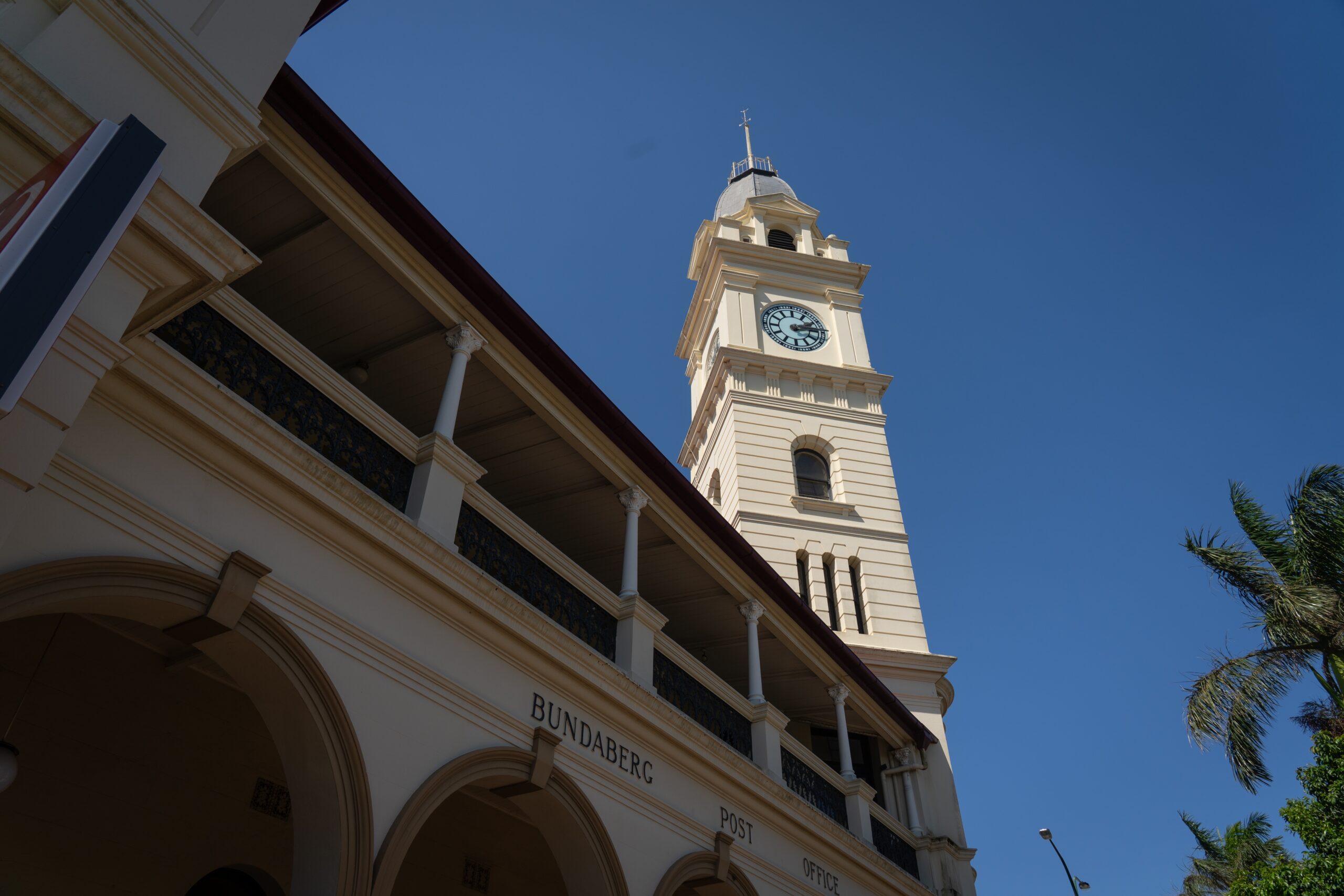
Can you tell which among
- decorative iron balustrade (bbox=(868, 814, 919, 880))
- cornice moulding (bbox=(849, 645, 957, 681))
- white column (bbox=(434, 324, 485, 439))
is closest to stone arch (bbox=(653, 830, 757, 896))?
decorative iron balustrade (bbox=(868, 814, 919, 880))

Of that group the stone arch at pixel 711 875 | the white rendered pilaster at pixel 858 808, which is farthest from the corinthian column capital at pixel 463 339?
the white rendered pilaster at pixel 858 808

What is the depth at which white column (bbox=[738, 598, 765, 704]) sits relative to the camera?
12766 mm

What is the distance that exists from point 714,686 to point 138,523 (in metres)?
7.44

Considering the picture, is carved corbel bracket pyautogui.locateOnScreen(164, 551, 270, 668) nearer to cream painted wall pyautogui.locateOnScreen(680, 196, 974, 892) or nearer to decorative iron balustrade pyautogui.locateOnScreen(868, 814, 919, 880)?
decorative iron balustrade pyautogui.locateOnScreen(868, 814, 919, 880)

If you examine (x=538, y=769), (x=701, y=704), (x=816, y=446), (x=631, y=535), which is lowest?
(x=538, y=769)

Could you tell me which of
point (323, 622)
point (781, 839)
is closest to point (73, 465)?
point (323, 622)

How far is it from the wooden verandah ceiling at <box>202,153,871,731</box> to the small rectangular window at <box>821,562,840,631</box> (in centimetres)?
713

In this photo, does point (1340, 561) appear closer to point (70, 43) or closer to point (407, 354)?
point (407, 354)

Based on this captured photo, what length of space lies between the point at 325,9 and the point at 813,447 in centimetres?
1976

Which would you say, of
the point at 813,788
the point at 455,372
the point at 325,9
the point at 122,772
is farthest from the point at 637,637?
the point at 325,9

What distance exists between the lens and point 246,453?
675 centimetres

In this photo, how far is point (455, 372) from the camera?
934 cm

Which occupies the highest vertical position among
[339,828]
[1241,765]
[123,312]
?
[1241,765]

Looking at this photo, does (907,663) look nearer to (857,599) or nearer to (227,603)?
(857,599)
